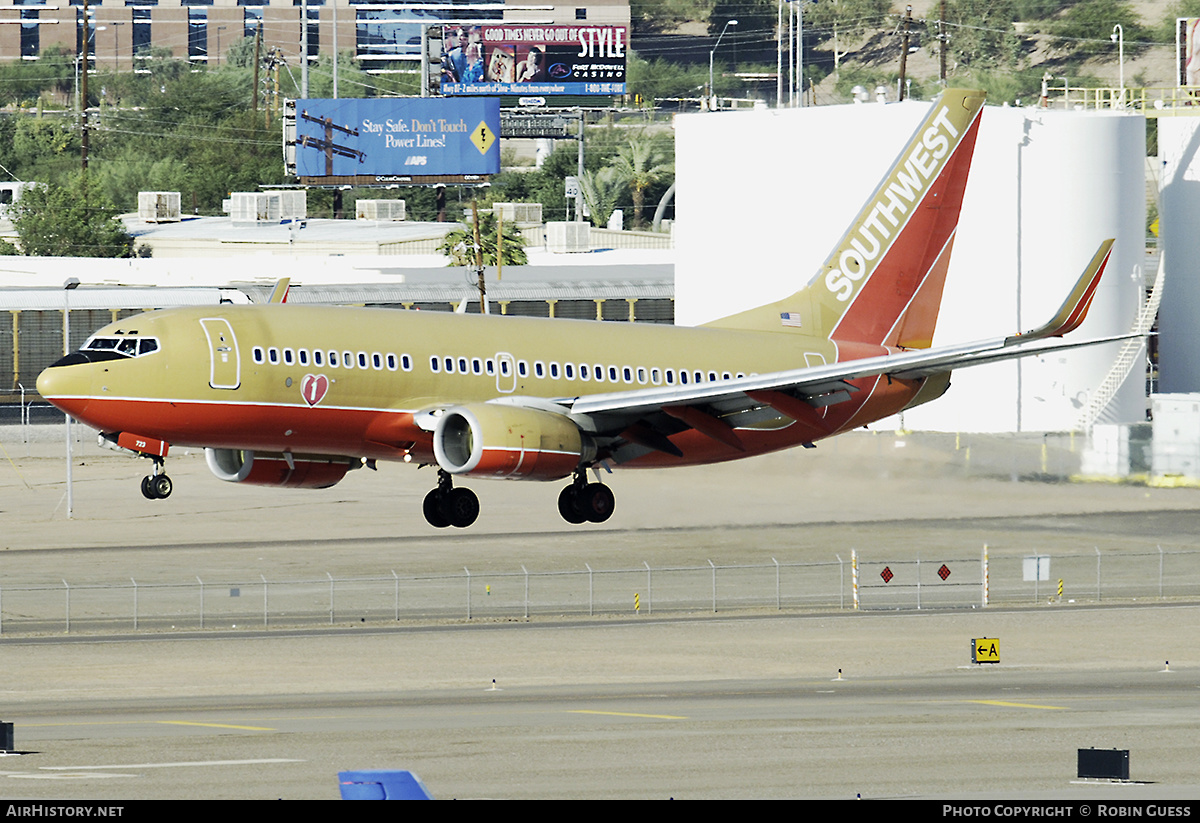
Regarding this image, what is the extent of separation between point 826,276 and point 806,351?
4.18 meters

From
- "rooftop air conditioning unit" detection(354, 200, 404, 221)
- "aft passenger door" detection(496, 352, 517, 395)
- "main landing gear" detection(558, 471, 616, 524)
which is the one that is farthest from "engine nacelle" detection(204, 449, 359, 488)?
"rooftop air conditioning unit" detection(354, 200, 404, 221)

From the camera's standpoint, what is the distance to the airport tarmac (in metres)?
49.3

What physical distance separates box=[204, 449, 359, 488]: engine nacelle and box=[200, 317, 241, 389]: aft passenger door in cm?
431

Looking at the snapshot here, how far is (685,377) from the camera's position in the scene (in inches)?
2201

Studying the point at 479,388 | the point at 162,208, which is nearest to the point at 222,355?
the point at 479,388

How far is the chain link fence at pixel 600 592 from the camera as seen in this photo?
270 ft

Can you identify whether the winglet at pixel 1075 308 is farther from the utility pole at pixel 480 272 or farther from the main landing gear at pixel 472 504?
the utility pole at pixel 480 272

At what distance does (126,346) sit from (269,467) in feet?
21.1

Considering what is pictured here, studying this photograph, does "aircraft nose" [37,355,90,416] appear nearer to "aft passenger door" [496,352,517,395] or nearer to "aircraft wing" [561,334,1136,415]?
"aft passenger door" [496,352,517,395]

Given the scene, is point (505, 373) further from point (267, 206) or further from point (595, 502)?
point (267, 206)

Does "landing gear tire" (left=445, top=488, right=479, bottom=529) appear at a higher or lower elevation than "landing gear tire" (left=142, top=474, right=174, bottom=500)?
lower

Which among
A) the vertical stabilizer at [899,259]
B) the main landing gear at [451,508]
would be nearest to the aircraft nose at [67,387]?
the main landing gear at [451,508]
